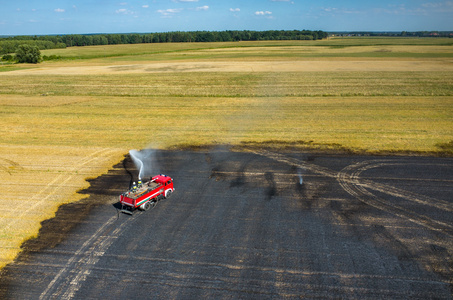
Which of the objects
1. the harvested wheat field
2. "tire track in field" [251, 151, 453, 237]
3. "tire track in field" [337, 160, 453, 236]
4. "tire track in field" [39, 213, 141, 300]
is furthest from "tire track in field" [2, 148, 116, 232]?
"tire track in field" [337, 160, 453, 236]

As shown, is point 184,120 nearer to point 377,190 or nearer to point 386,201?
point 377,190

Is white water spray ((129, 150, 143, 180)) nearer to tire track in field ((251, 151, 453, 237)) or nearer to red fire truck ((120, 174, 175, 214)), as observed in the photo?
red fire truck ((120, 174, 175, 214))

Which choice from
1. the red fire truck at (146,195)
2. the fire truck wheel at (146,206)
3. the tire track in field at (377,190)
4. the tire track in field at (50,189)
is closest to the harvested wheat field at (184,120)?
the tire track in field at (50,189)

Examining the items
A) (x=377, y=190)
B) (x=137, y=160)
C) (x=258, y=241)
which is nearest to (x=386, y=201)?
(x=377, y=190)

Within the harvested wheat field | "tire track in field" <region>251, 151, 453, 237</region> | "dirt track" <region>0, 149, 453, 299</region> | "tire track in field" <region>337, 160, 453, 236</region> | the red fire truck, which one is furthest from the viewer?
the harvested wheat field

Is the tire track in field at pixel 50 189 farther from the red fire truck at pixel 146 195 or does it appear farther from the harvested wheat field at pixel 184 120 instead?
the red fire truck at pixel 146 195

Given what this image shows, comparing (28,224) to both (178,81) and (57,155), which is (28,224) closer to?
(57,155)


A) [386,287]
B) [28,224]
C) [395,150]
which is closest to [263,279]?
[386,287]
